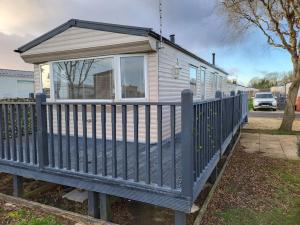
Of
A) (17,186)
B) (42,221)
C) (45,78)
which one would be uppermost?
(45,78)

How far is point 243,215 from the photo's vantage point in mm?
3441

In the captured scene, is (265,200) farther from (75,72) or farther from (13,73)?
(13,73)

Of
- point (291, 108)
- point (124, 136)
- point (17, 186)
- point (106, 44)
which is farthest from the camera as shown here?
point (291, 108)

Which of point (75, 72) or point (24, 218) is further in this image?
point (75, 72)

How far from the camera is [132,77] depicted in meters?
6.07

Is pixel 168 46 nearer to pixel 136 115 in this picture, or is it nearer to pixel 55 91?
pixel 55 91

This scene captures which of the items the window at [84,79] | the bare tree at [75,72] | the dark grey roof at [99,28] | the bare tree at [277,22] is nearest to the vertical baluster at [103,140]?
the dark grey roof at [99,28]

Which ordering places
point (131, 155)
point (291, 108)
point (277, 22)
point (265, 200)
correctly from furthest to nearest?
1. point (291, 108)
2. point (277, 22)
3. point (131, 155)
4. point (265, 200)

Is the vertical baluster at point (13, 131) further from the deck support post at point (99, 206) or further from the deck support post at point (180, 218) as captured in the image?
the deck support post at point (180, 218)

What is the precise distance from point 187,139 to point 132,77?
3.75m

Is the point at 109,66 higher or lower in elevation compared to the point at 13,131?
higher

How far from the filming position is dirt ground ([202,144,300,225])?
132 inches

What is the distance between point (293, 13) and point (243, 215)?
8647 mm

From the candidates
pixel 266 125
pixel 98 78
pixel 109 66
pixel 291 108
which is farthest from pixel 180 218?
pixel 266 125
